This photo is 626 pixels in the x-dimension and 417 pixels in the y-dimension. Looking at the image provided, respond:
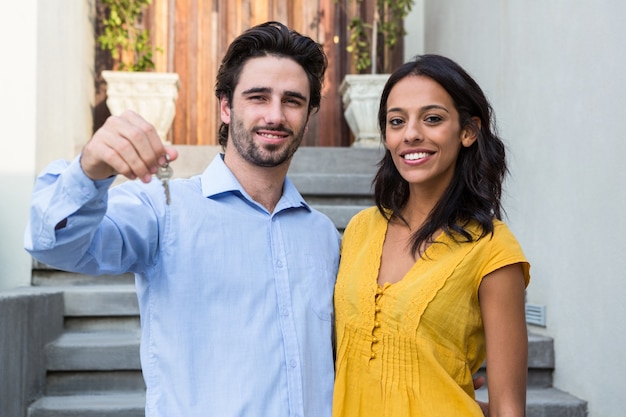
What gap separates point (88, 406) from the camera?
2.85 meters

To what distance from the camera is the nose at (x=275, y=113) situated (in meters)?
1.71

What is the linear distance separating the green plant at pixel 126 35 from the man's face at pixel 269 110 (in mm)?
3368

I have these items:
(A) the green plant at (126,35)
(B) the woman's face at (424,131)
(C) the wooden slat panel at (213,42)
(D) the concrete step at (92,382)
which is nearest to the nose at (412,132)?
(B) the woman's face at (424,131)

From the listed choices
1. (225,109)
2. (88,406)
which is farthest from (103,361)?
(225,109)

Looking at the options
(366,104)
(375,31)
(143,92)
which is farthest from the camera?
(375,31)

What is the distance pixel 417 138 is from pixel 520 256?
1.21 ft

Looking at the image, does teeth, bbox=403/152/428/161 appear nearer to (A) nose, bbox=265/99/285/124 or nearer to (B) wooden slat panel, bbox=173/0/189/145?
(A) nose, bbox=265/99/285/124

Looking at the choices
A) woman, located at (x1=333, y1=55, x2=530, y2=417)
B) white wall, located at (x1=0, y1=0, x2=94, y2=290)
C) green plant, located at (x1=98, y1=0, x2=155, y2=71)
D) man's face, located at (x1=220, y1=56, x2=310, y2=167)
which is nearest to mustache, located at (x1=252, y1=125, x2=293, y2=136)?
man's face, located at (x1=220, y1=56, x2=310, y2=167)

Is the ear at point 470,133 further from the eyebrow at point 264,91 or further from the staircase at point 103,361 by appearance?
the staircase at point 103,361

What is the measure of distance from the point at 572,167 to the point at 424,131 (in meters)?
1.45

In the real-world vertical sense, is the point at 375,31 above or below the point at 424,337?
above

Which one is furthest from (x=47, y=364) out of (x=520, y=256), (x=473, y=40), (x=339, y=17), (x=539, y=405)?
(x=339, y=17)

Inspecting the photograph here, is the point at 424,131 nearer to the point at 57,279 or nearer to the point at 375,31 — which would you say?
the point at 57,279

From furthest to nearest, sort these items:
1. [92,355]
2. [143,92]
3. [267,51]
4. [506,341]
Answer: [143,92] → [92,355] → [267,51] → [506,341]
